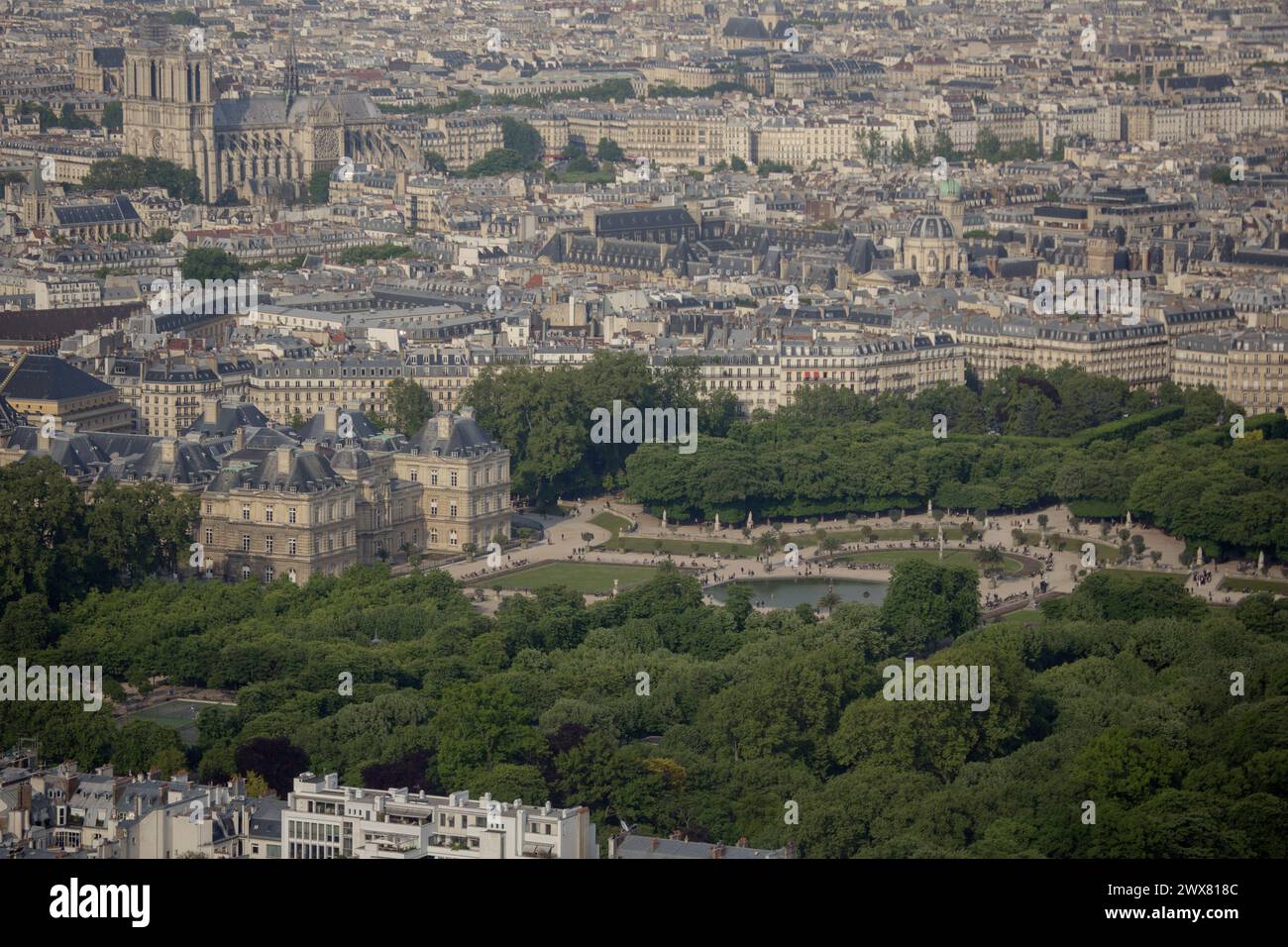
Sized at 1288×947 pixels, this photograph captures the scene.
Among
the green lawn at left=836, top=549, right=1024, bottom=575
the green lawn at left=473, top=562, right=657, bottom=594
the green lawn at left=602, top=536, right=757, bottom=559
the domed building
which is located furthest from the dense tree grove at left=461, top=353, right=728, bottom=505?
the domed building

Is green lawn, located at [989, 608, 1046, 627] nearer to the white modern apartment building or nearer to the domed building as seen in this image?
the white modern apartment building

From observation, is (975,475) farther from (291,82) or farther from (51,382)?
(291,82)

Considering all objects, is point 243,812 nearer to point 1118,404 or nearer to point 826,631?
point 826,631

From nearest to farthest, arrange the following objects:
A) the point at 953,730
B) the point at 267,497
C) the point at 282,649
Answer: the point at 953,730 → the point at 282,649 → the point at 267,497

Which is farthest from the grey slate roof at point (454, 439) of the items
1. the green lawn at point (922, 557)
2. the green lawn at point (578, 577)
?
the green lawn at point (922, 557)

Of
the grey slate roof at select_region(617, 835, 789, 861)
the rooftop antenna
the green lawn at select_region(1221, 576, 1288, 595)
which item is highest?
the rooftop antenna
